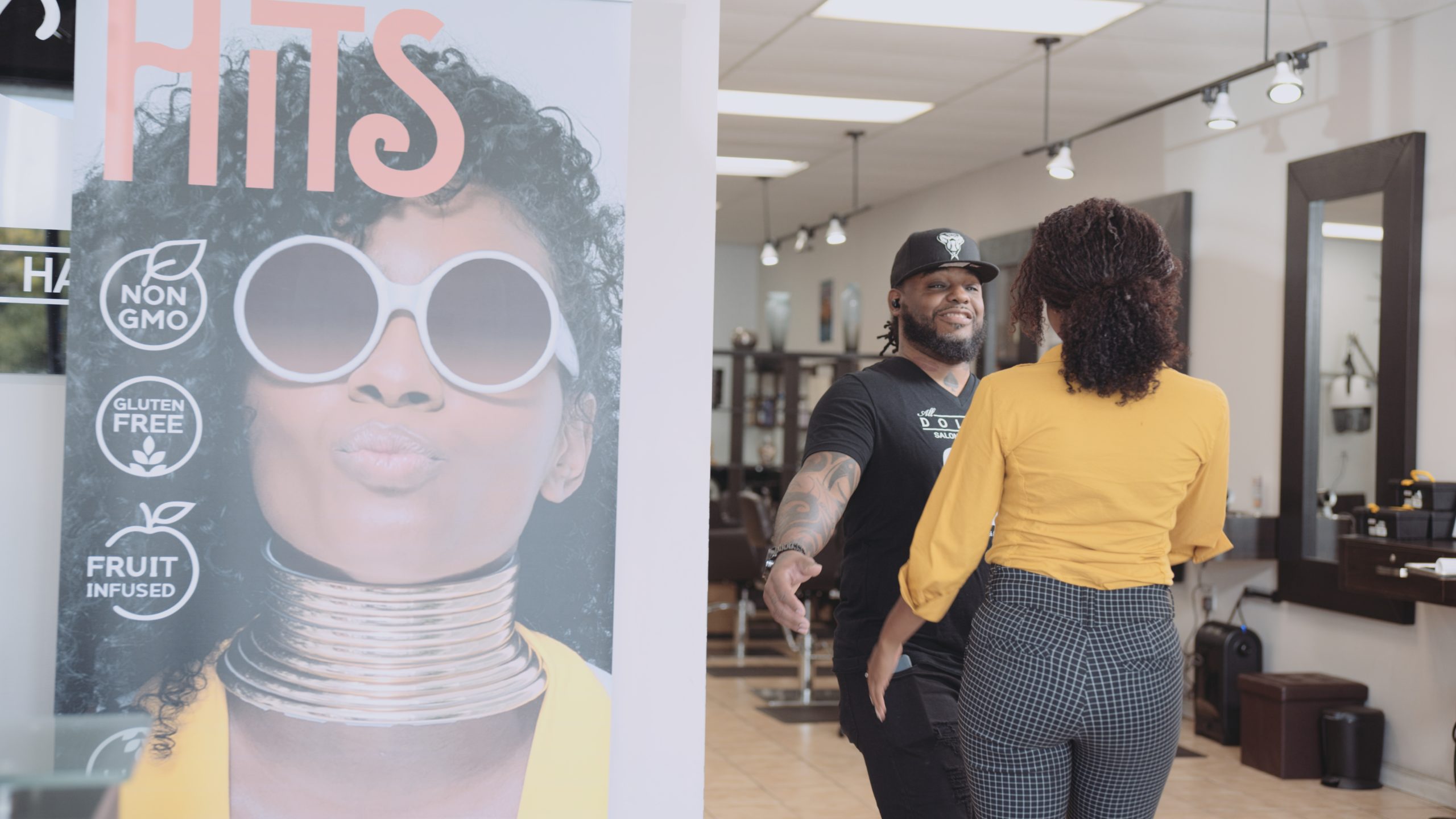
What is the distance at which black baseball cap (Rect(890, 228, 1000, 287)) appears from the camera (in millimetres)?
2482

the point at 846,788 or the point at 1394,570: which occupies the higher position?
the point at 1394,570

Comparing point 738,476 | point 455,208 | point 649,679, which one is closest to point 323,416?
point 455,208

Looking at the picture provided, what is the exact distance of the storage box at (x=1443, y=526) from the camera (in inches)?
183

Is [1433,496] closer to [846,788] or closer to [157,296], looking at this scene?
[846,788]

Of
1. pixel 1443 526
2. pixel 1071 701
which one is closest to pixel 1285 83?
pixel 1443 526

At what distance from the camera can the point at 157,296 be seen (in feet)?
6.54

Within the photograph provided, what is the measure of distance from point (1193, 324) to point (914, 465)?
456 centimetres

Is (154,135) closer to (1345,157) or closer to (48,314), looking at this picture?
(48,314)

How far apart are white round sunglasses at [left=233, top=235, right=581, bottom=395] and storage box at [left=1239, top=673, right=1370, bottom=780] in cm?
412

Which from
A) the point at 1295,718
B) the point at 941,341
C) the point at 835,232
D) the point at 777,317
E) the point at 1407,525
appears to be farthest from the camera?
the point at 777,317

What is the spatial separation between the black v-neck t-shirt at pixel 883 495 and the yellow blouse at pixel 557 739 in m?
0.52

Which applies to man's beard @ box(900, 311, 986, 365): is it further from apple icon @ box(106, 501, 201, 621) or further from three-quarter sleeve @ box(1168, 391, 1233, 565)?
apple icon @ box(106, 501, 201, 621)

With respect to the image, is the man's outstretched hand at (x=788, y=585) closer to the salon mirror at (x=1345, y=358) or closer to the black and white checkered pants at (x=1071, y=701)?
the black and white checkered pants at (x=1071, y=701)

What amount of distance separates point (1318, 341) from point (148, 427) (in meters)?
5.05
